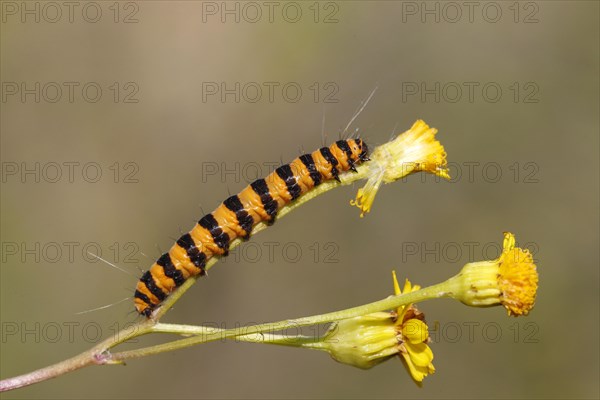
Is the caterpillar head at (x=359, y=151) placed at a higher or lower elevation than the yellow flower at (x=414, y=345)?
higher

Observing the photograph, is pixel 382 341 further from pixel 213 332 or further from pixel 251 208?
pixel 251 208

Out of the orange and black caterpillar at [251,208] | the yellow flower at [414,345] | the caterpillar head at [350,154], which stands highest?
the caterpillar head at [350,154]

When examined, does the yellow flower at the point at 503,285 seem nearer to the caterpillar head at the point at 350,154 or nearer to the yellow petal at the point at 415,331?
the yellow petal at the point at 415,331

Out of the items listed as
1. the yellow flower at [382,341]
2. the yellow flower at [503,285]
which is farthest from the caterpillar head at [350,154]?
the yellow flower at [503,285]

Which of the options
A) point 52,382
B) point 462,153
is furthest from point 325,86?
point 52,382

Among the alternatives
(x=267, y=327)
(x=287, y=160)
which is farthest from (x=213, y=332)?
(x=287, y=160)

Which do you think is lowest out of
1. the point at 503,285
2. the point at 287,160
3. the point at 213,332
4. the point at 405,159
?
the point at 213,332

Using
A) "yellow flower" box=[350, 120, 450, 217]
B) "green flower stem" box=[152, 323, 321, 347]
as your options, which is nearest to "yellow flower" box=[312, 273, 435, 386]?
"green flower stem" box=[152, 323, 321, 347]
